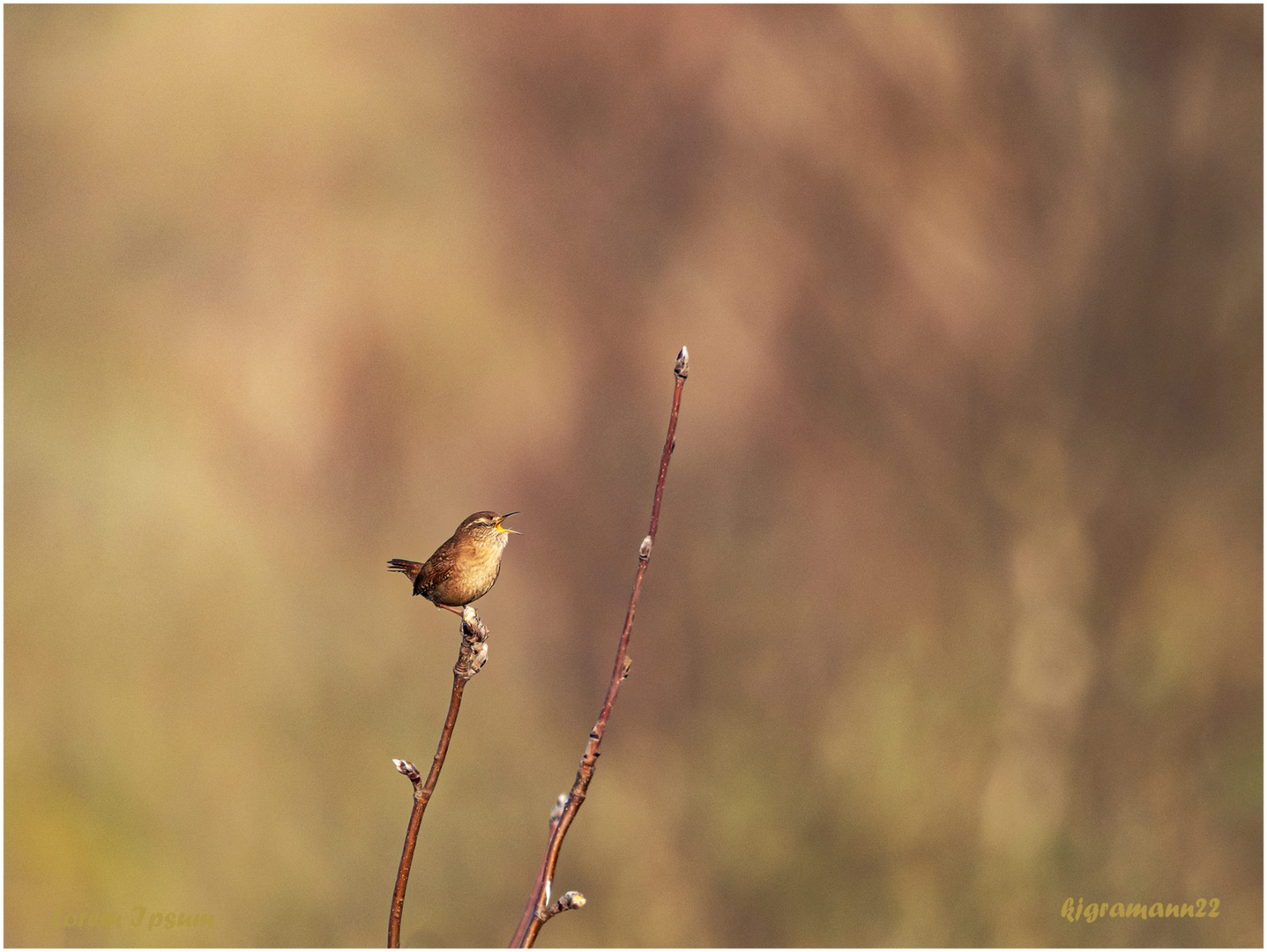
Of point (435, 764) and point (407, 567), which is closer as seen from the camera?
point (435, 764)

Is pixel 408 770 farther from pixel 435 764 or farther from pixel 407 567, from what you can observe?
pixel 407 567

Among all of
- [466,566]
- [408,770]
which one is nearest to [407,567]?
[466,566]

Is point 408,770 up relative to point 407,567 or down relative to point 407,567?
down

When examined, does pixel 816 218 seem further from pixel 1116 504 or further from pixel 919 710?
pixel 919 710

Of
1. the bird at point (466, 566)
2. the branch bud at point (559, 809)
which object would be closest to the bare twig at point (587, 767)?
the branch bud at point (559, 809)

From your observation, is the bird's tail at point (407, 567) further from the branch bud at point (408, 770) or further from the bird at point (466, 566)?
the branch bud at point (408, 770)

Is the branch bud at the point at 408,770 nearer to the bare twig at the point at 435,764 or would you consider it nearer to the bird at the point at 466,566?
the bare twig at the point at 435,764

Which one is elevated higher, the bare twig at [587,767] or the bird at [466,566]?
the bird at [466,566]

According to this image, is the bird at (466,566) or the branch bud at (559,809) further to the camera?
the bird at (466,566)

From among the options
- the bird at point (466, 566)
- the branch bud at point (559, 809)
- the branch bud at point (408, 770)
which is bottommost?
the branch bud at point (559, 809)
